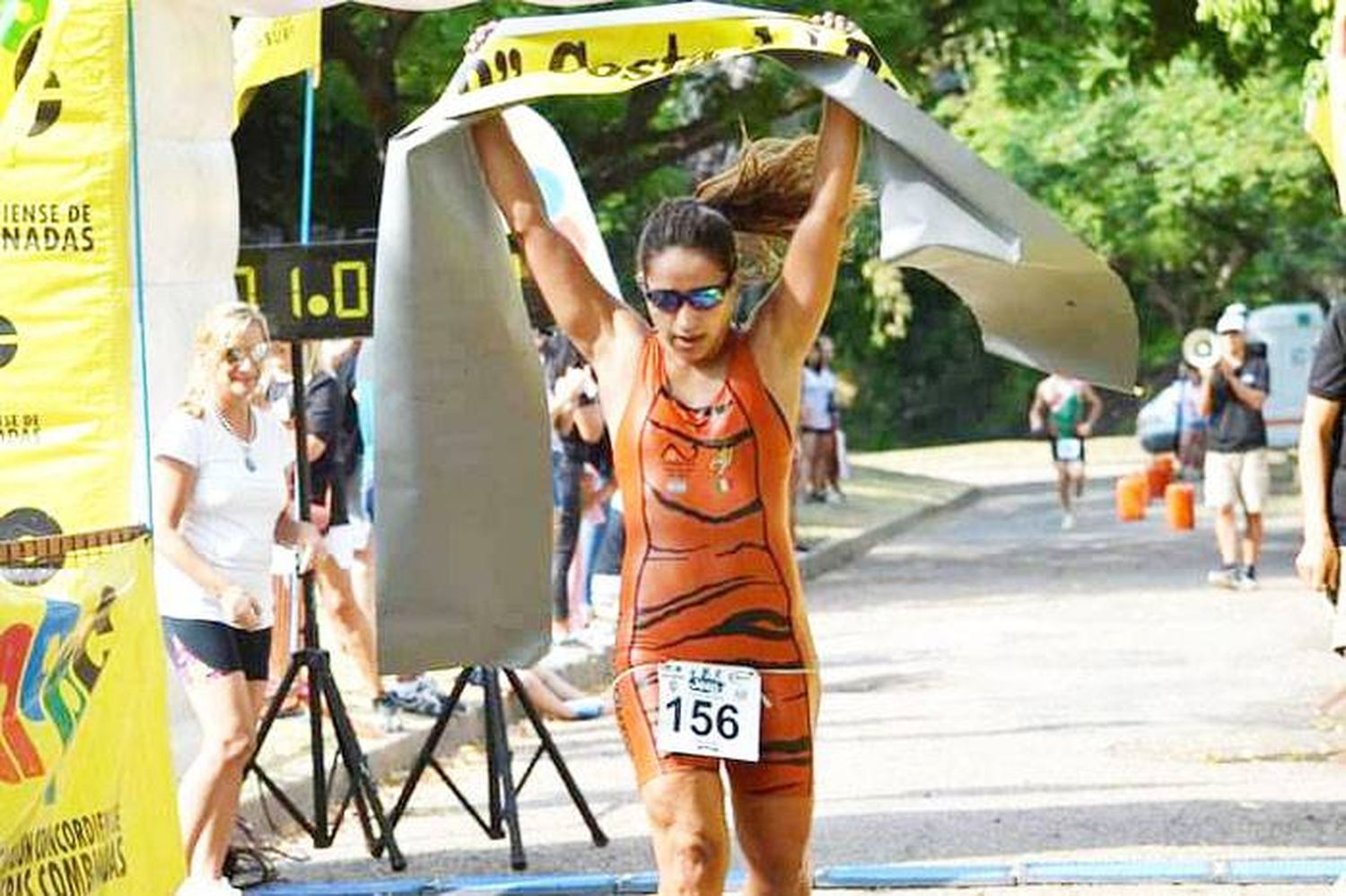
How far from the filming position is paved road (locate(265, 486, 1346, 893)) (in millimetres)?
10367

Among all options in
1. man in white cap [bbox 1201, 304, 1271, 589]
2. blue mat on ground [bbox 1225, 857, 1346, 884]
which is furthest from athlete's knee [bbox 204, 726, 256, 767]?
man in white cap [bbox 1201, 304, 1271, 589]

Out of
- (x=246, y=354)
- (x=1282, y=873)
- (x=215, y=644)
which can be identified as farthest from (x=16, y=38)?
(x=1282, y=873)

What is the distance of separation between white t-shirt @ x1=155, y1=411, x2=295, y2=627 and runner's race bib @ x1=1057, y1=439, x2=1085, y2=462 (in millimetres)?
23386

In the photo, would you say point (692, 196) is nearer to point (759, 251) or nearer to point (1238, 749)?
point (759, 251)

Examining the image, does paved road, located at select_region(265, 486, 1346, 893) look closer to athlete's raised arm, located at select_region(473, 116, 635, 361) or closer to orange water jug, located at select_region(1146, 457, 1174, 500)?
athlete's raised arm, located at select_region(473, 116, 635, 361)

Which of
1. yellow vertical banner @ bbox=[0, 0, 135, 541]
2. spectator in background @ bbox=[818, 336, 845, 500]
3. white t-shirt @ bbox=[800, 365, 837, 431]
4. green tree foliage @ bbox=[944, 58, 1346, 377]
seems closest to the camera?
yellow vertical banner @ bbox=[0, 0, 135, 541]

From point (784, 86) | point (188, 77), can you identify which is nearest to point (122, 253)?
point (188, 77)

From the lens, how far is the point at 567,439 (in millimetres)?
17297

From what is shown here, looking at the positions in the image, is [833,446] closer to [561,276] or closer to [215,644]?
[215,644]

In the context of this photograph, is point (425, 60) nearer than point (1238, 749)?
No

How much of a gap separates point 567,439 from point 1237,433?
20.6 feet

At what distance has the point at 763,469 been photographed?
22.1 ft

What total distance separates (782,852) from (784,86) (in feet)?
59.0

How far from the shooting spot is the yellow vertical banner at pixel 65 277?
844 cm
